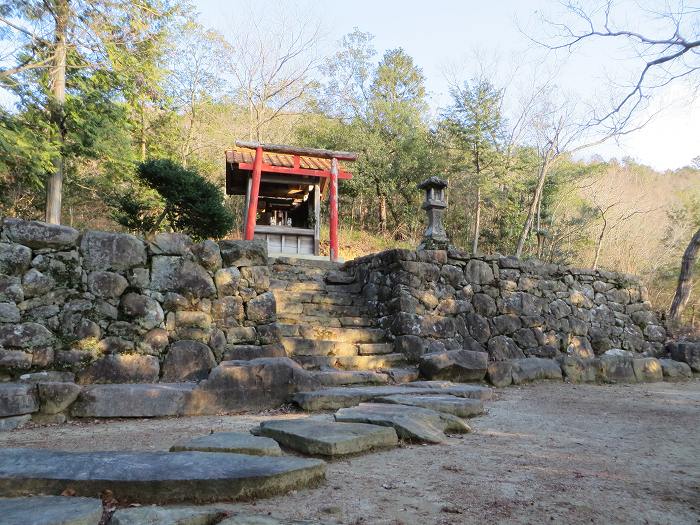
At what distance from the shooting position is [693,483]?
2.26m

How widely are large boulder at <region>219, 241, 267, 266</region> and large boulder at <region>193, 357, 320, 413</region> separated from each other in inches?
46.9

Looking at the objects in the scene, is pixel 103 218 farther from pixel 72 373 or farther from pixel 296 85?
pixel 72 373

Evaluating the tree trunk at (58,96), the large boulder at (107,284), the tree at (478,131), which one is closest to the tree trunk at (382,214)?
the tree at (478,131)

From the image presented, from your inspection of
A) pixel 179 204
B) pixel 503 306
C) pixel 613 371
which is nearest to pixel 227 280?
pixel 503 306

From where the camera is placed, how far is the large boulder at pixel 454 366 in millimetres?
5332

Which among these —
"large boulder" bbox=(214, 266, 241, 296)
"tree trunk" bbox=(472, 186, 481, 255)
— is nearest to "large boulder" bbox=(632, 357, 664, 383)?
"large boulder" bbox=(214, 266, 241, 296)

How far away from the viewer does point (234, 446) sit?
91.4 inches

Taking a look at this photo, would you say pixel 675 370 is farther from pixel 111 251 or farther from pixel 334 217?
pixel 111 251

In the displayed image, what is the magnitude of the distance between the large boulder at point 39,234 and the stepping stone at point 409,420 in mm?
2825

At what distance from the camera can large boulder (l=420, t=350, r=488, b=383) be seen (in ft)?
17.5

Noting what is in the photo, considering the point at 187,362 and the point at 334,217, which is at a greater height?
the point at 334,217

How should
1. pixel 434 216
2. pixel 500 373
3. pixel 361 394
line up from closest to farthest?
pixel 361 394 → pixel 500 373 → pixel 434 216

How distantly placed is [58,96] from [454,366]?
32.6 ft

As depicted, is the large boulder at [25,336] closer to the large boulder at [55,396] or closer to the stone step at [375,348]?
the large boulder at [55,396]
